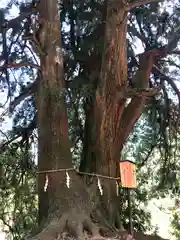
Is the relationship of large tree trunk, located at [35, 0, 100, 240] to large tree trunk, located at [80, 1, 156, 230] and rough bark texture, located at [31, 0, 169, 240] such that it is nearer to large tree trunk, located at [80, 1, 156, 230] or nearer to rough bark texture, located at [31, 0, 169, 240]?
rough bark texture, located at [31, 0, 169, 240]

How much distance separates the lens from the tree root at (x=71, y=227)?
413 cm

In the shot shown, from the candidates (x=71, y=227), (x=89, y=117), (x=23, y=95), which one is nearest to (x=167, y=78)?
(x=89, y=117)

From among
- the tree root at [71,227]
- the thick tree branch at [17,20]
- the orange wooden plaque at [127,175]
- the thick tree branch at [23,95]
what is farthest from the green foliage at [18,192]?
the orange wooden plaque at [127,175]

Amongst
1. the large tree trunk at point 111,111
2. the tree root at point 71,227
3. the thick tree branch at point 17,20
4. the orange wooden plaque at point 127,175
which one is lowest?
the tree root at point 71,227

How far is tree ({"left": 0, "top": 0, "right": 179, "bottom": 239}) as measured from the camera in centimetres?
462

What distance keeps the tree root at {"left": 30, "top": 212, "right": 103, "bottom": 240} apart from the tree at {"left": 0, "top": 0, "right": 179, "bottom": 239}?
0.4 inches

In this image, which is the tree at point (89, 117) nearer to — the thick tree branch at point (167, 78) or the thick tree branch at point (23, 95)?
the thick tree branch at point (23, 95)

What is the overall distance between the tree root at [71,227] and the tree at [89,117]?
0.01m

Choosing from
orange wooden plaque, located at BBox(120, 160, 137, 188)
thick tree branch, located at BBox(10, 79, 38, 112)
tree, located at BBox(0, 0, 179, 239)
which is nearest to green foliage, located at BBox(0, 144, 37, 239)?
thick tree branch, located at BBox(10, 79, 38, 112)

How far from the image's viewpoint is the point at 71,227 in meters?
4.28

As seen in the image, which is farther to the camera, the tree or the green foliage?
the green foliage

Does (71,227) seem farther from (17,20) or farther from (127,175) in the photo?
(17,20)

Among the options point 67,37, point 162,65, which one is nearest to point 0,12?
point 67,37

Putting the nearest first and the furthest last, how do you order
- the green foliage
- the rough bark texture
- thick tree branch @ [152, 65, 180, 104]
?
the rough bark texture
thick tree branch @ [152, 65, 180, 104]
the green foliage
